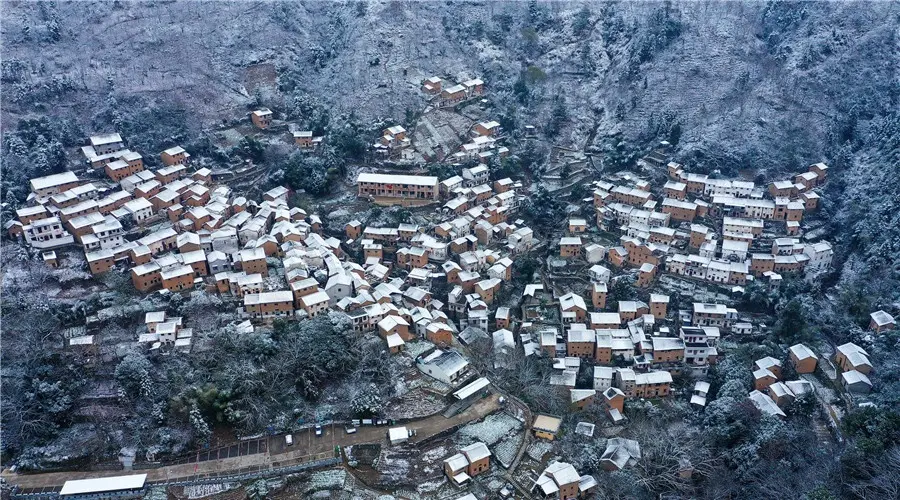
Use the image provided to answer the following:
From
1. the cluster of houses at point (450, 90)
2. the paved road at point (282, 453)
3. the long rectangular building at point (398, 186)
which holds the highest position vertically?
the cluster of houses at point (450, 90)

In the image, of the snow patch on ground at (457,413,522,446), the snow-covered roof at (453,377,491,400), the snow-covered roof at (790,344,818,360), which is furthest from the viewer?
the snow-covered roof at (790,344,818,360)

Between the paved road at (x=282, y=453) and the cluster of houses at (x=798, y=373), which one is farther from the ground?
the cluster of houses at (x=798, y=373)

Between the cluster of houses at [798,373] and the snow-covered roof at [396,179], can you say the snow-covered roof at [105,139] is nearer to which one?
the snow-covered roof at [396,179]

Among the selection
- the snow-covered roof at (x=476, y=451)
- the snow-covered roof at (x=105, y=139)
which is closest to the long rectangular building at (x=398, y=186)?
the snow-covered roof at (x=105, y=139)

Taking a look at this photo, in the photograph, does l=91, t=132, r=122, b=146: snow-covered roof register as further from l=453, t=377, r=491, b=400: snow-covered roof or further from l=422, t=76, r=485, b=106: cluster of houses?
l=453, t=377, r=491, b=400: snow-covered roof

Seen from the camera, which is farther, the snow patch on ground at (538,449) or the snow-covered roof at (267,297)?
the snow-covered roof at (267,297)

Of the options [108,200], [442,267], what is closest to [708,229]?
[442,267]

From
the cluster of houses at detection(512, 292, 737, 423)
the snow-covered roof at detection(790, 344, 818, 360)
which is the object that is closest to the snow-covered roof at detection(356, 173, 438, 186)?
the cluster of houses at detection(512, 292, 737, 423)
